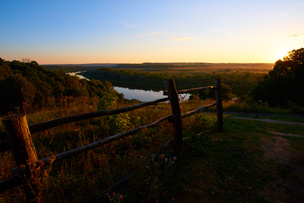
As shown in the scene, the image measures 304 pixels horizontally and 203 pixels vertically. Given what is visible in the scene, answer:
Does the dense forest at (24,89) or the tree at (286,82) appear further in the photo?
the dense forest at (24,89)

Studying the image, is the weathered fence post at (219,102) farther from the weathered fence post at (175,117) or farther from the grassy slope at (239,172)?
the weathered fence post at (175,117)

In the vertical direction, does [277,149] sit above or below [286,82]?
below

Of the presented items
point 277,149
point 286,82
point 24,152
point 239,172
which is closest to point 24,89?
point 24,152

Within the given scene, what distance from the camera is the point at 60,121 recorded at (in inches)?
94.4

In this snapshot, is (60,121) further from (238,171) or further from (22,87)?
(22,87)

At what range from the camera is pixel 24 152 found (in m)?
1.98

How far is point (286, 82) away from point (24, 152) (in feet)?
70.4

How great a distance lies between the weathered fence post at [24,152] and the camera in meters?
1.88

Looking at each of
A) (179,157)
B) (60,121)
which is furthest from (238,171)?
(60,121)

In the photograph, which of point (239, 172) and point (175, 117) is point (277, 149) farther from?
point (175, 117)

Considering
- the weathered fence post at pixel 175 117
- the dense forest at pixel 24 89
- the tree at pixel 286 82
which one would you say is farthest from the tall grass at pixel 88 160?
the tree at pixel 286 82

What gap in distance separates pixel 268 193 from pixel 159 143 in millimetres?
2482

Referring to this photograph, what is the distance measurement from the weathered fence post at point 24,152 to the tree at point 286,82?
19774 millimetres

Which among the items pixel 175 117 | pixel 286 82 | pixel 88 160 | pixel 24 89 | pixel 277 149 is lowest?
pixel 277 149
